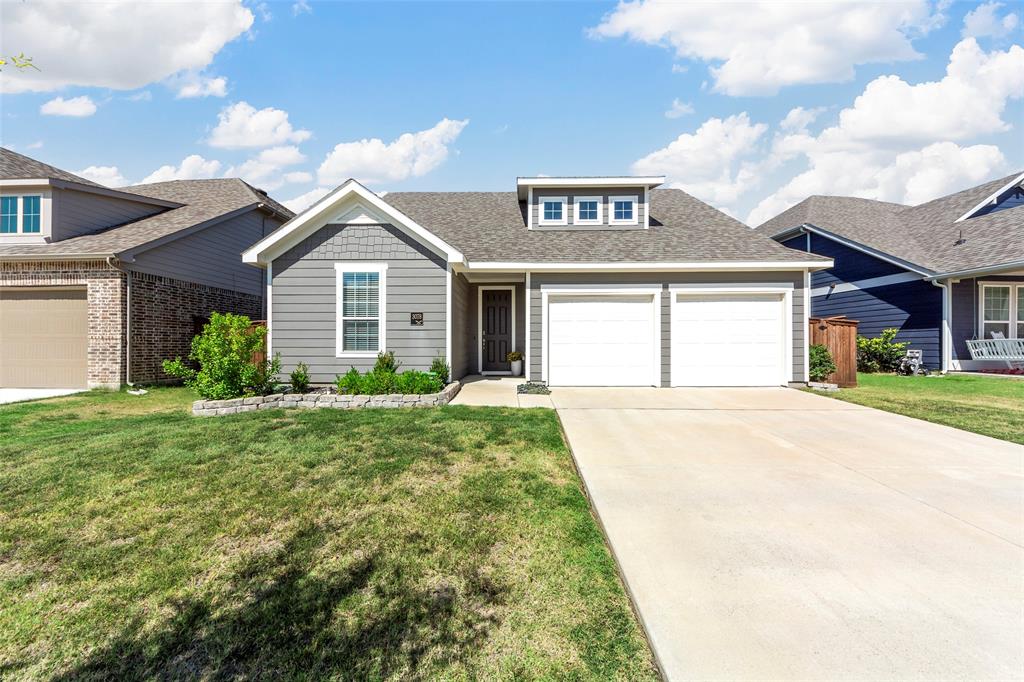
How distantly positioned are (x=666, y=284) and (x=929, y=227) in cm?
1391

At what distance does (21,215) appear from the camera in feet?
38.0

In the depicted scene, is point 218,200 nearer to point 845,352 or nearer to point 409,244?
point 409,244

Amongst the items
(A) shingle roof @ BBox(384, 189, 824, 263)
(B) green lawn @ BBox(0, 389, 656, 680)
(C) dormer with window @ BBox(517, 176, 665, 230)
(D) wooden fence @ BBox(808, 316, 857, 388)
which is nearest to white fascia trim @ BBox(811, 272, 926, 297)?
(D) wooden fence @ BBox(808, 316, 857, 388)

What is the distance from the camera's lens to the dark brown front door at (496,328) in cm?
1326

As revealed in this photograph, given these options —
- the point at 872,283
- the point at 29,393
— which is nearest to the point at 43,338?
the point at 29,393

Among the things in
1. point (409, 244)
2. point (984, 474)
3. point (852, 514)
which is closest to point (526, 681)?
point (852, 514)

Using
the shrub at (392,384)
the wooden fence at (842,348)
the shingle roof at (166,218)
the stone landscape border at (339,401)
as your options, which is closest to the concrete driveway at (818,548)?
the stone landscape border at (339,401)

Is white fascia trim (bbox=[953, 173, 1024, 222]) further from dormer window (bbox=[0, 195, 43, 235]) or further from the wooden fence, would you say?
dormer window (bbox=[0, 195, 43, 235])

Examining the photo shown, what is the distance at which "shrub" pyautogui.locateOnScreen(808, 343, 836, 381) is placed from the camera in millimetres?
10969

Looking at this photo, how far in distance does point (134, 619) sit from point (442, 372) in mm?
7270

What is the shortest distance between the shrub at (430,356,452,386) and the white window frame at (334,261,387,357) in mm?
1184

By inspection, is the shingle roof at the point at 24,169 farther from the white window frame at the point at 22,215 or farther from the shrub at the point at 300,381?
the shrub at the point at 300,381

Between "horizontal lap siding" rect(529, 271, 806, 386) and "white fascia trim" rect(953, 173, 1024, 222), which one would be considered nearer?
"horizontal lap siding" rect(529, 271, 806, 386)

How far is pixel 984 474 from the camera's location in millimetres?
4766
